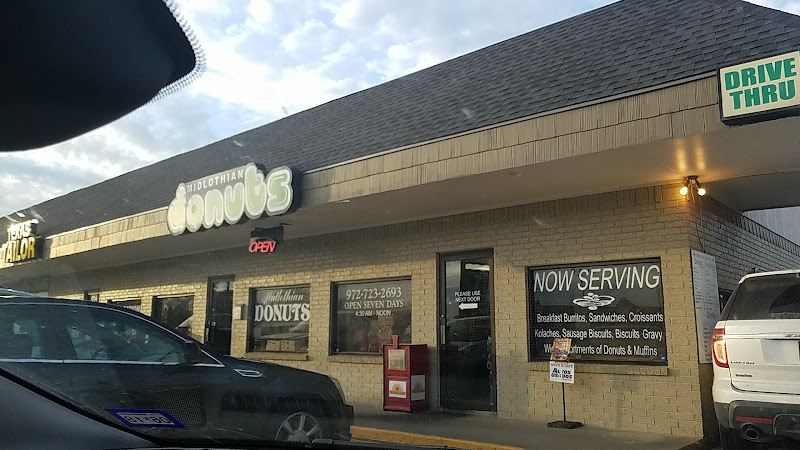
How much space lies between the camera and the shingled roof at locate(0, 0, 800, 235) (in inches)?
256

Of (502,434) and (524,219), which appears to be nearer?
(502,434)

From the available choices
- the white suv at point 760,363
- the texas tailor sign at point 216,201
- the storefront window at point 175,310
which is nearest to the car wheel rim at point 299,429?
the storefront window at point 175,310

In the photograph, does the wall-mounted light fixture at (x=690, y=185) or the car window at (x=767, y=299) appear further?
the wall-mounted light fixture at (x=690, y=185)

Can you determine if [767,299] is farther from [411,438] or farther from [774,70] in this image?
[411,438]

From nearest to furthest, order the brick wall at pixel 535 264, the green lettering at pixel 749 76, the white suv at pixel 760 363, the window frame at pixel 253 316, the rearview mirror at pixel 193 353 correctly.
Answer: the rearview mirror at pixel 193 353, the window frame at pixel 253 316, the white suv at pixel 760 363, the green lettering at pixel 749 76, the brick wall at pixel 535 264

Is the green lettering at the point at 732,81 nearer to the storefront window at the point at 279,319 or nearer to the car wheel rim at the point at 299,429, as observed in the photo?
the storefront window at the point at 279,319

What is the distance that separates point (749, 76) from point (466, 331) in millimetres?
5378

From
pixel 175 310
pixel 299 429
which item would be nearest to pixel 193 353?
pixel 299 429

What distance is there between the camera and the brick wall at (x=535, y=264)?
6926mm

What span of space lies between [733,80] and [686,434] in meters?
4.14

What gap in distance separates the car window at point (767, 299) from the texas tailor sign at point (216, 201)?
4.39 metres

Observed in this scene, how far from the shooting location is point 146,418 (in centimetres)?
215

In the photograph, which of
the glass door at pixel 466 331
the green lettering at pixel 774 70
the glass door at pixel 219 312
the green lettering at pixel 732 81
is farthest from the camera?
the glass door at pixel 466 331

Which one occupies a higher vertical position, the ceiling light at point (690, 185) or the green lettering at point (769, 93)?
the green lettering at point (769, 93)
